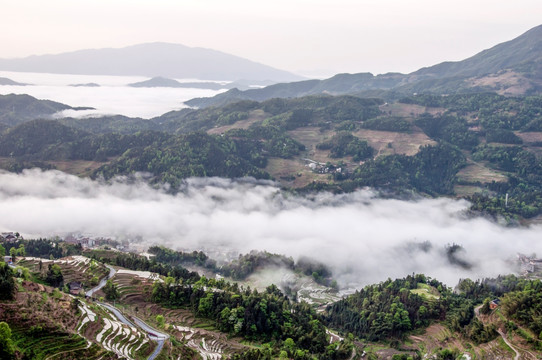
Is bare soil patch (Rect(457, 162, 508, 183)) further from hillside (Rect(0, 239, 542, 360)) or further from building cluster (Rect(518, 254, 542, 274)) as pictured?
hillside (Rect(0, 239, 542, 360))

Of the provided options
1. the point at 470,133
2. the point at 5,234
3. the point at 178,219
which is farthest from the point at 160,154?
the point at 470,133

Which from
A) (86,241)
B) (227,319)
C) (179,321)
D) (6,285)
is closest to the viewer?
(6,285)

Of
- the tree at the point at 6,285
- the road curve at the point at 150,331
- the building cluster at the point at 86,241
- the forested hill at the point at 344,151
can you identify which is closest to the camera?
the tree at the point at 6,285

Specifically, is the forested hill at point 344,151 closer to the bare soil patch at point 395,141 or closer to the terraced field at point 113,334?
the bare soil patch at point 395,141

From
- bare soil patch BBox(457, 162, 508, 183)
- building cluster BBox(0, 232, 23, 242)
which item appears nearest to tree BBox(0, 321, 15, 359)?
building cluster BBox(0, 232, 23, 242)

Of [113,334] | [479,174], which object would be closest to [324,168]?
[479,174]

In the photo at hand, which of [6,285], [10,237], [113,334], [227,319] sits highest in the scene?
[6,285]

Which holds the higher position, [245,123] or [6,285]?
[245,123]

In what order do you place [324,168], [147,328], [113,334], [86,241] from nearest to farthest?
[113,334] → [147,328] → [86,241] → [324,168]

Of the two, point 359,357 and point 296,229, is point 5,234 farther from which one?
point 359,357

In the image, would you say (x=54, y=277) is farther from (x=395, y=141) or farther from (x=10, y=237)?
(x=395, y=141)

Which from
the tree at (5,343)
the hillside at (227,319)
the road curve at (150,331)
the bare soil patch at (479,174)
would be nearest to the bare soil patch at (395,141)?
the bare soil patch at (479,174)

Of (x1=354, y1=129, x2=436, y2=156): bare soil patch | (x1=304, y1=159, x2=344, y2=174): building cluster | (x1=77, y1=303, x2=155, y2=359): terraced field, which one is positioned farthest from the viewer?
(x1=354, y1=129, x2=436, y2=156): bare soil patch
